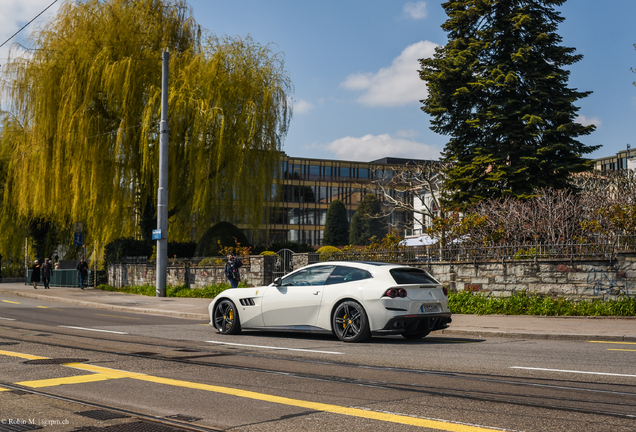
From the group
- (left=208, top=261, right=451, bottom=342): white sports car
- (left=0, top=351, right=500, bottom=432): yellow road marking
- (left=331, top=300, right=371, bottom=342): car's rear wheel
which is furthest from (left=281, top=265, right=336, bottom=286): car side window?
(left=0, top=351, right=500, bottom=432): yellow road marking

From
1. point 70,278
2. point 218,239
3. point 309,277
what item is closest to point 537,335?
point 309,277

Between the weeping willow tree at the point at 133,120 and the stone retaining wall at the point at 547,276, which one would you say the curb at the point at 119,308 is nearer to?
the weeping willow tree at the point at 133,120

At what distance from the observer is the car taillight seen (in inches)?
413

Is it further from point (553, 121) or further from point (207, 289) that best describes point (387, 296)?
point (553, 121)

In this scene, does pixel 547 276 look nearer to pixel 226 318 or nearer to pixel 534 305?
pixel 534 305

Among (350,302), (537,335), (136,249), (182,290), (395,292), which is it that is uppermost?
(136,249)

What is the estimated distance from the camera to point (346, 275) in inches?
443

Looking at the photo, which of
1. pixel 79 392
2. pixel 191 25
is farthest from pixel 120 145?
pixel 79 392

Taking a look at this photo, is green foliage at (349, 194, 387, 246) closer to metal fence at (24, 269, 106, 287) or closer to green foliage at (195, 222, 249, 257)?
metal fence at (24, 269, 106, 287)

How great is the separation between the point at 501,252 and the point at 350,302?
307 inches

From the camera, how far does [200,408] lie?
18.4 ft

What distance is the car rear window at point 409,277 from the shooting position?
10.8 meters

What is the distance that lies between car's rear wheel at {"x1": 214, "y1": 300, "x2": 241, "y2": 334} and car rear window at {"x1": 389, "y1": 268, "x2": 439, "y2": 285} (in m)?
3.45

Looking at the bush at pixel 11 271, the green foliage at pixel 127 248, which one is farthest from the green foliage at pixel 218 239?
the bush at pixel 11 271
